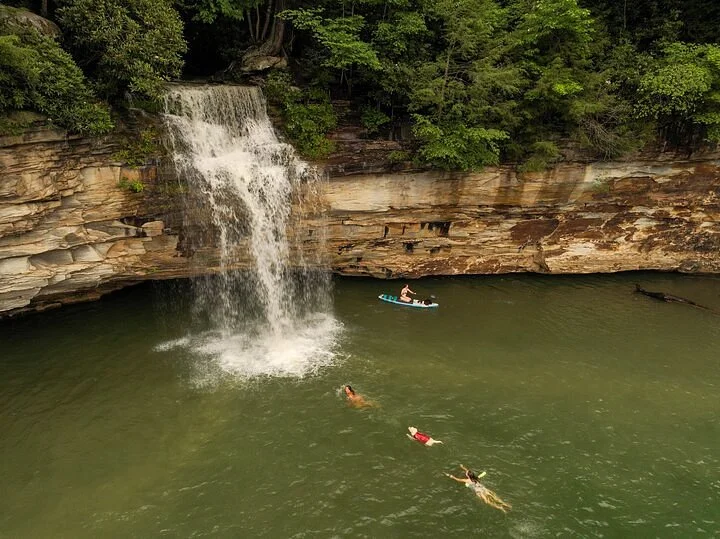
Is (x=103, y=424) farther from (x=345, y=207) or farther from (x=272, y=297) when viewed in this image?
(x=345, y=207)

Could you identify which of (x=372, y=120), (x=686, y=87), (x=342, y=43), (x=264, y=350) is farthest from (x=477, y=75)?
(x=264, y=350)

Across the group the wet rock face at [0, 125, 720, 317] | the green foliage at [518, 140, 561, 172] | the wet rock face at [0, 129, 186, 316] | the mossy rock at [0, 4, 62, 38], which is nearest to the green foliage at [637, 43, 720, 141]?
the wet rock face at [0, 125, 720, 317]

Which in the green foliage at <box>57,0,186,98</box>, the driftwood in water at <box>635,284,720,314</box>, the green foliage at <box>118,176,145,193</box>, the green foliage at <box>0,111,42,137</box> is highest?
the green foliage at <box>57,0,186,98</box>

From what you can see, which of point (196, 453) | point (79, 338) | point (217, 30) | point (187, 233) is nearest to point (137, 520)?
point (196, 453)

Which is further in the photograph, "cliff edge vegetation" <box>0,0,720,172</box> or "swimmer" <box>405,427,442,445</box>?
"cliff edge vegetation" <box>0,0,720,172</box>

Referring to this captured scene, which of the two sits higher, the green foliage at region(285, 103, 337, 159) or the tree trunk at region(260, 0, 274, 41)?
the tree trunk at region(260, 0, 274, 41)

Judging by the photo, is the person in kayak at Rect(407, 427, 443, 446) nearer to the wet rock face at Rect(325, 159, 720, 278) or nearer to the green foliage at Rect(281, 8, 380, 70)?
the wet rock face at Rect(325, 159, 720, 278)

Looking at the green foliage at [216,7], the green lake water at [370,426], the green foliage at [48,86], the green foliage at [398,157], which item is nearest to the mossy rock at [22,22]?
the green foliage at [48,86]

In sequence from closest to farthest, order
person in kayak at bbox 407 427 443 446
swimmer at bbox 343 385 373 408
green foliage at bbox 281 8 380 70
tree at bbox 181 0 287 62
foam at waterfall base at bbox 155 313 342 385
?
person in kayak at bbox 407 427 443 446, swimmer at bbox 343 385 373 408, foam at waterfall base at bbox 155 313 342 385, green foliage at bbox 281 8 380 70, tree at bbox 181 0 287 62
